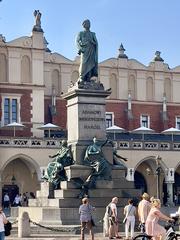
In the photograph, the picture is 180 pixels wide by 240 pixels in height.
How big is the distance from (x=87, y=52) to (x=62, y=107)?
34873mm

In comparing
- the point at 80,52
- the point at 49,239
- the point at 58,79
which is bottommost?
the point at 49,239

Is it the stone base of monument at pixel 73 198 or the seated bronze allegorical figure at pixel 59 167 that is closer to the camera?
the stone base of monument at pixel 73 198

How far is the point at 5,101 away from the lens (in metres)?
60.1

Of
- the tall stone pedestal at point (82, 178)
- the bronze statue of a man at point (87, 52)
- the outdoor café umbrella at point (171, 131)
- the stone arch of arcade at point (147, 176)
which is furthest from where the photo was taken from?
the outdoor café umbrella at point (171, 131)

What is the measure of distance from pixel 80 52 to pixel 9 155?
2472 centimetres

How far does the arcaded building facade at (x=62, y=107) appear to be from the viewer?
55.7 m

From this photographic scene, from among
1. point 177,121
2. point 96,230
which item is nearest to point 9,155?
point 177,121

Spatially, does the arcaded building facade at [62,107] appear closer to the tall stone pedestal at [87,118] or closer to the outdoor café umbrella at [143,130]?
the outdoor café umbrella at [143,130]

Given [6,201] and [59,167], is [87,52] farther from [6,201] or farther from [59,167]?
[6,201]

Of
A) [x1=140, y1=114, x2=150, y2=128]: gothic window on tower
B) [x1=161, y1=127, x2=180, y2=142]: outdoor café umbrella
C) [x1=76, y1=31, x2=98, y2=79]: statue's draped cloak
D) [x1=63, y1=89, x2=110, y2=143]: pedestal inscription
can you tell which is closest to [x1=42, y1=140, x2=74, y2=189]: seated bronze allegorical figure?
[x1=63, y1=89, x2=110, y2=143]: pedestal inscription

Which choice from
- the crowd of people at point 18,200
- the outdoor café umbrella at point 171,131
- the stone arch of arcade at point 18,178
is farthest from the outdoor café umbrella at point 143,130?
the crowd of people at point 18,200

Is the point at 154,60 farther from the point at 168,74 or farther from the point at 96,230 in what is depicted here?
the point at 96,230

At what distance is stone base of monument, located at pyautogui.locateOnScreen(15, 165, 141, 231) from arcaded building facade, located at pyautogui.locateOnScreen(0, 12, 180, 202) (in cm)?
2587

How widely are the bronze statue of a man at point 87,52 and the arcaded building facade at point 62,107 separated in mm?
24681
